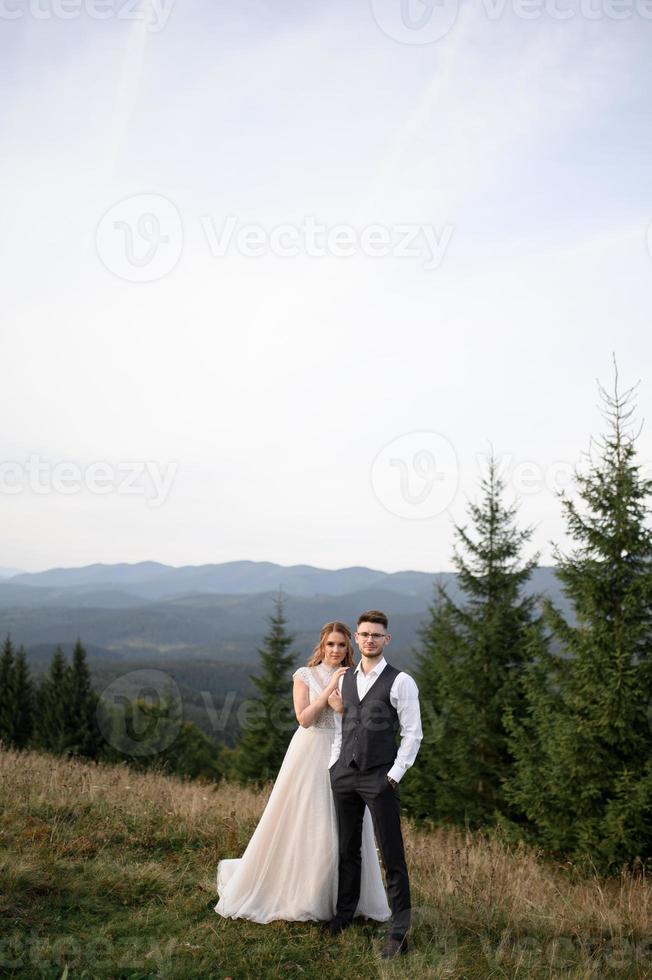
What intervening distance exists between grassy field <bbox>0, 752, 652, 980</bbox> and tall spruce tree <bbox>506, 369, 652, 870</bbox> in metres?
4.88

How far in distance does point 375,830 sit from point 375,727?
2.54 ft

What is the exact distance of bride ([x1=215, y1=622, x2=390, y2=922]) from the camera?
6.18 metres

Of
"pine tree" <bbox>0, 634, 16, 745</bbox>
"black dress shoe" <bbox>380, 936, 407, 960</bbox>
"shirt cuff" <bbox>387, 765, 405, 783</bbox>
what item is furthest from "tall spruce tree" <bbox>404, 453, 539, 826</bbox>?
"pine tree" <bbox>0, 634, 16, 745</bbox>

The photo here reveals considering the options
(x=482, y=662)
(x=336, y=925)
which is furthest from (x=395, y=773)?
(x=482, y=662)

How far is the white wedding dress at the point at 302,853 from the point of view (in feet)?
20.3

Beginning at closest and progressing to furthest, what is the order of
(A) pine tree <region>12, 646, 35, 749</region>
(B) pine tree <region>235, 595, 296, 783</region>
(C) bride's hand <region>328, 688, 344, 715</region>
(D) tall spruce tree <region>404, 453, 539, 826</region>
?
(C) bride's hand <region>328, 688, 344, 715</region>, (D) tall spruce tree <region>404, 453, 539, 826</region>, (B) pine tree <region>235, 595, 296, 783</region>, (A) pine tree <region>12, 646, 35, 749</region>

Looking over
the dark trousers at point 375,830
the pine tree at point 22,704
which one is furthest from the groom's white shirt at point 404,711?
the pine tree at point 22,704

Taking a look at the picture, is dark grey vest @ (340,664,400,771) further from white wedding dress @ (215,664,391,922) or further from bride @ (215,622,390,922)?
white wedding dress @ (215,664,391,922)

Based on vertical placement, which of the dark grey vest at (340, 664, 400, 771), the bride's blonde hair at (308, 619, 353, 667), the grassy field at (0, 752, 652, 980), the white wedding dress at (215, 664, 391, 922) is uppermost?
the bride's blonde hair at (308, 619, 353, 667)

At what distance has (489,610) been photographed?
20.5m

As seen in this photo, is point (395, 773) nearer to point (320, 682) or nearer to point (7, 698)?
point (320, 682)

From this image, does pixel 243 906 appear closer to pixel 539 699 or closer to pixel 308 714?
pixel 308 714

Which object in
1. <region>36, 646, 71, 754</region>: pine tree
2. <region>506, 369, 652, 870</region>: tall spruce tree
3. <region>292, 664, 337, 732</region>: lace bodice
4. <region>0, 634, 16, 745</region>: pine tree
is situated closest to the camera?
<region>292, 664, 337, 732</region>: lace bodice

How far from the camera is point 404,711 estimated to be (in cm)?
564
